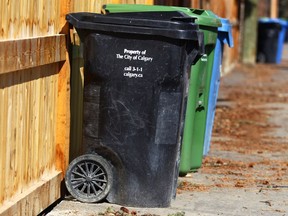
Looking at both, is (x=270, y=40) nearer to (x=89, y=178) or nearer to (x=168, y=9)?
(x=168, y=9)

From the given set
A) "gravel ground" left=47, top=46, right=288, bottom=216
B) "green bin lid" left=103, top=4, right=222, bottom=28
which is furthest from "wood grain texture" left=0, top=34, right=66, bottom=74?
"gravel ground" left=47, top=46, right=288, bottom=216

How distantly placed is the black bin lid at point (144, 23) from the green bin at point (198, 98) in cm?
62

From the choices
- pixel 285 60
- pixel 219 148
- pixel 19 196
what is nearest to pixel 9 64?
pixel 19 196

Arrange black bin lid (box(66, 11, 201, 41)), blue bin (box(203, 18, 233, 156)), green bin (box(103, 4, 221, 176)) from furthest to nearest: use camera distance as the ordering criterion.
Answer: blue bin (box(203, 18, 233, 156))
green bin (box(103, 4, 221, 176))
black bin lid (box(66, 11, 201, 41))

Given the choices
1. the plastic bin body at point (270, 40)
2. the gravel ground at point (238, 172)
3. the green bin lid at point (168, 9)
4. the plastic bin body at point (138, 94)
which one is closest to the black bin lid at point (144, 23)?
the plastic bin body at point (138, 94)

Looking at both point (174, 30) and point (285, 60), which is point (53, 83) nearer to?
point (174, 30)

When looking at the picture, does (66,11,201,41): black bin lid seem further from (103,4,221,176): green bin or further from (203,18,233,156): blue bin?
(203,18,233,156): blue bin

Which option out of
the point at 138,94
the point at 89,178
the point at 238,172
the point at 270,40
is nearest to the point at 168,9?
the point at 138,94

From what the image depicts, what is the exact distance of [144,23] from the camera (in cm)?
724

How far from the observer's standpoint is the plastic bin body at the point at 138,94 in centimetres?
723

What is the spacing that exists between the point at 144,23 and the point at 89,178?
129cm

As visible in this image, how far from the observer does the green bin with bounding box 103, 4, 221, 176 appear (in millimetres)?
8656

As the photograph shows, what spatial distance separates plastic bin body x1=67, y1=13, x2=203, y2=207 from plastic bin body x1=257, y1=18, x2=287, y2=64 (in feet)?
75.6

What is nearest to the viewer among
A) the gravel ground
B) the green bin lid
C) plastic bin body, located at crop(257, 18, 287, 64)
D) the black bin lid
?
the black bin lid
